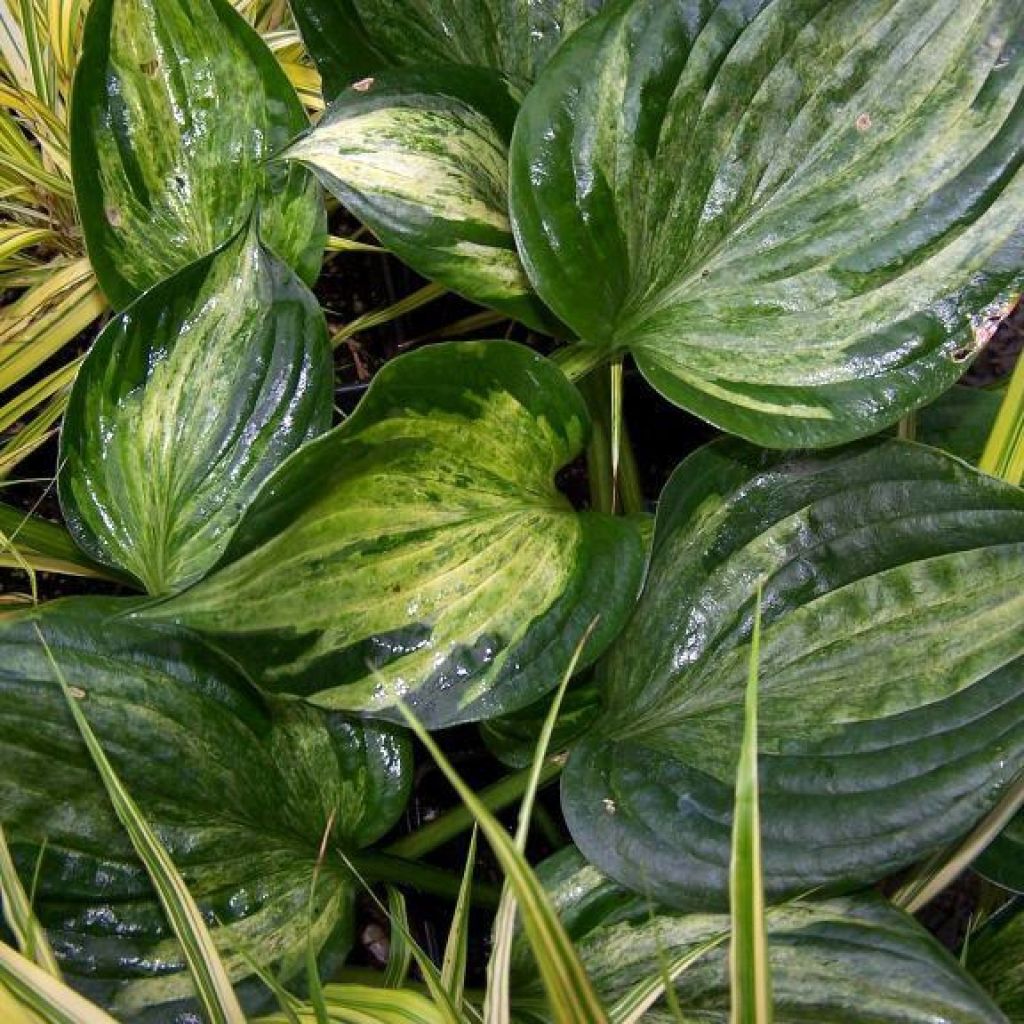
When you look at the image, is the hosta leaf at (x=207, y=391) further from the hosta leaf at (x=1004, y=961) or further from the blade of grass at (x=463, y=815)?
the hosta leaf at (x=1004, y=961)

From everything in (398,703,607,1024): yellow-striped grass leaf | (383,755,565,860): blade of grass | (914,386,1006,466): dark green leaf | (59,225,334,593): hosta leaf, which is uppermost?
(59,225,334,593): hosta leaf

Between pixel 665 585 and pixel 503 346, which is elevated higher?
pixel 503 346

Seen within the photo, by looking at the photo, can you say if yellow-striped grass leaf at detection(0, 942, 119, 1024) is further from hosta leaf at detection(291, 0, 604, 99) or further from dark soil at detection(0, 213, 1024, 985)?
hosta leaf at detection(291, 0, 604, 99)

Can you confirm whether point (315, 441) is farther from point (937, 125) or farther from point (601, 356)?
point (937, 125)

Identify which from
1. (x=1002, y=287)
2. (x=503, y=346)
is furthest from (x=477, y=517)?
(x=1002, y=287)

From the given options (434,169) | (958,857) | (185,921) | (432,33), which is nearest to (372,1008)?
(185,921)

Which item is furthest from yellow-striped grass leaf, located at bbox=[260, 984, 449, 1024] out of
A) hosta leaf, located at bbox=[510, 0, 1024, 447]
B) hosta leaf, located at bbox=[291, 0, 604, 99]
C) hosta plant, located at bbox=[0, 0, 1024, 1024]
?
hosta leaf, located at bbox=[291, 0, 604, 99]
